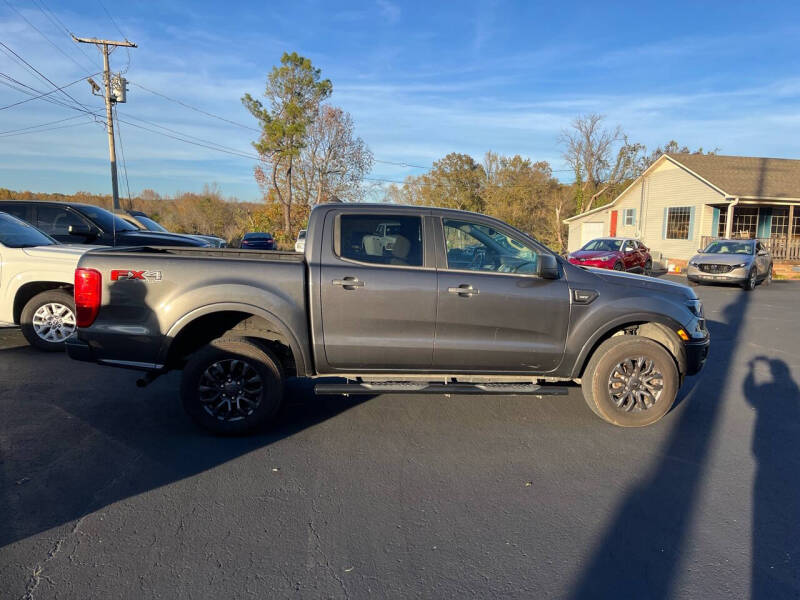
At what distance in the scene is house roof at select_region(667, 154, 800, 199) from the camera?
930 inches

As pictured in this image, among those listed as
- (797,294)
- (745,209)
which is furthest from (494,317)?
(745,209)

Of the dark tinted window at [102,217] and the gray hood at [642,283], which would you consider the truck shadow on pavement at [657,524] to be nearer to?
the gray hood at [642,283]

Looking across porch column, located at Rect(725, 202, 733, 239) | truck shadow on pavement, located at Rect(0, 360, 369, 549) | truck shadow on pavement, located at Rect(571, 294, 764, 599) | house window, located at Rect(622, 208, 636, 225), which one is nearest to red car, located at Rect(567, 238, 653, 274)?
porch column, located at Rect(725, 202, 733, 239)

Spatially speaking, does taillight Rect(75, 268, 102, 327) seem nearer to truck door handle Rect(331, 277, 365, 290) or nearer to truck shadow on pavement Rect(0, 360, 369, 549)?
truck shadow on pavement Rect(0, 360, 369, 549)

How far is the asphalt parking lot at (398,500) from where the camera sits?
9.07 feet

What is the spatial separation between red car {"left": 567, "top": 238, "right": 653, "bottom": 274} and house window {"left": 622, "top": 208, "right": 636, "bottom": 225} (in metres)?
10.3

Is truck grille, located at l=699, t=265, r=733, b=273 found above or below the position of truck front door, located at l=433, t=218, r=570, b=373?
below

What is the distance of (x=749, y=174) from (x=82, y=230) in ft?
92.4

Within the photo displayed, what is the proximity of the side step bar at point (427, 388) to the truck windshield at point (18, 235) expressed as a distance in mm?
5385

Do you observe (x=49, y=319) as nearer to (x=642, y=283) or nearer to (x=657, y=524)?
(x=642, y=283)

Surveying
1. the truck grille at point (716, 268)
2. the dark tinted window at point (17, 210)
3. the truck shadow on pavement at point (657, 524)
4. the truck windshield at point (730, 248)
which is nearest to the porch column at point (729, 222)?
the truck windshield at point (730, 248)

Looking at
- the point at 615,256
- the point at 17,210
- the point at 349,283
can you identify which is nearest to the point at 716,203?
the point at 615,256

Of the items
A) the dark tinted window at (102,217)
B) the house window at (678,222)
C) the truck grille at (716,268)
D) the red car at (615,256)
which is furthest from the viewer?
the house window at (678,222)

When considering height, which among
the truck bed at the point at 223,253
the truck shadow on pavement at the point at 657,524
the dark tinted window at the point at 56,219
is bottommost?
the truck shadow on pavement at the point at 657,524
